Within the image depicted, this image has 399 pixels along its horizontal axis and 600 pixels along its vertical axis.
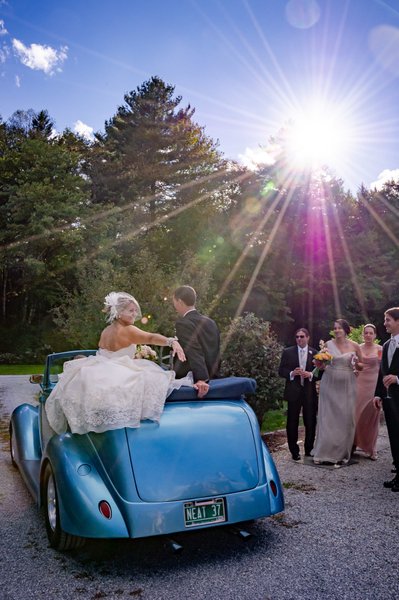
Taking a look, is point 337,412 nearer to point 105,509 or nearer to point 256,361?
point 256,361

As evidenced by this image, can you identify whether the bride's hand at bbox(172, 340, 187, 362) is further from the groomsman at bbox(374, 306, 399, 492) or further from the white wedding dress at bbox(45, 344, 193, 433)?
the groomsman at bbox(374, 306, 399, 492)

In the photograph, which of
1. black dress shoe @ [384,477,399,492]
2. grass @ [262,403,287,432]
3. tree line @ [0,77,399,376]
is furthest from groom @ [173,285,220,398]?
tree line @ [0,77,399,376]

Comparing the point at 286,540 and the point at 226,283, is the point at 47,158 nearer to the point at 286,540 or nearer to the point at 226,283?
the point at 226,283

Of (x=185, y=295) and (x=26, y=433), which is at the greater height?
(x=185, y=295)

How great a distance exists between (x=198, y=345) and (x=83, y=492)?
61.9 inches

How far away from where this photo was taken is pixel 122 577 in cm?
394

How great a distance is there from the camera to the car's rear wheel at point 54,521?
418cm

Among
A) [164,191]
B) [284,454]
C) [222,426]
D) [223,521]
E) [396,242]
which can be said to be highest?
[164,191]

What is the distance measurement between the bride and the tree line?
2876 cm

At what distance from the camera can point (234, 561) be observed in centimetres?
417

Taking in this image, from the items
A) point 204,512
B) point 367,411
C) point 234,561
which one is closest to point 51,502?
point 204,512

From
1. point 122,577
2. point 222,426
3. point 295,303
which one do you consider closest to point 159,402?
point 222,426

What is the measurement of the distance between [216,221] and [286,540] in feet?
111

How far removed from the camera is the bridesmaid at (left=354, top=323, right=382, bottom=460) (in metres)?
8.21
